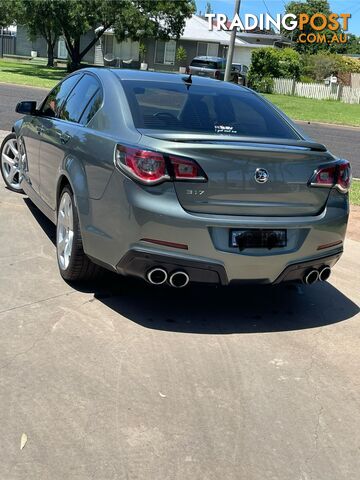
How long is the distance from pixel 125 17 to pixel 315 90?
476 inches

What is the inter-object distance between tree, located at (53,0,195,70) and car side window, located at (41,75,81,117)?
92.3 ft

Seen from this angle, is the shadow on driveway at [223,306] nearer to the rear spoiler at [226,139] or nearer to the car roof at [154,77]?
the rear spoiler at [226,139]

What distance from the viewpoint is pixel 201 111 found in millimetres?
4734

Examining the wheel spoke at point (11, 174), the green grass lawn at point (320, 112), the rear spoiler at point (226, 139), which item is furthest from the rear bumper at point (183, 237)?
the green grass lawn at point (320, 112)

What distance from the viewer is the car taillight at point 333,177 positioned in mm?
4301

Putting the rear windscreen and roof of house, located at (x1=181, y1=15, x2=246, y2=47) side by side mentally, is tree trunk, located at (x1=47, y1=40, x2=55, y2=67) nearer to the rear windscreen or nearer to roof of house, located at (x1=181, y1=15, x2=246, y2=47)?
roof of house, located at (x1=181, y1=15, x2=246, y2=47)

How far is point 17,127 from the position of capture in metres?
7.04

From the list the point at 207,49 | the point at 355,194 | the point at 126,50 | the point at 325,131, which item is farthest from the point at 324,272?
the point at 126,50

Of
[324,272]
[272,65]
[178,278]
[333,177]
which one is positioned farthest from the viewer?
[272,65]

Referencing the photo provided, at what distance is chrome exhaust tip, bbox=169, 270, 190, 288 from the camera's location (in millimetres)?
4023

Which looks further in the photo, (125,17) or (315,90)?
(315,90)

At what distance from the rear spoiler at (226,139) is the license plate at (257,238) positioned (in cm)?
61

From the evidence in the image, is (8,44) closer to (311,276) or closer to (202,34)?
(202,34)

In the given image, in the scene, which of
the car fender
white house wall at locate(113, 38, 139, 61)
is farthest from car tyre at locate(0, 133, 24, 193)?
white house wall at locate(113, 38, 139, 61)
